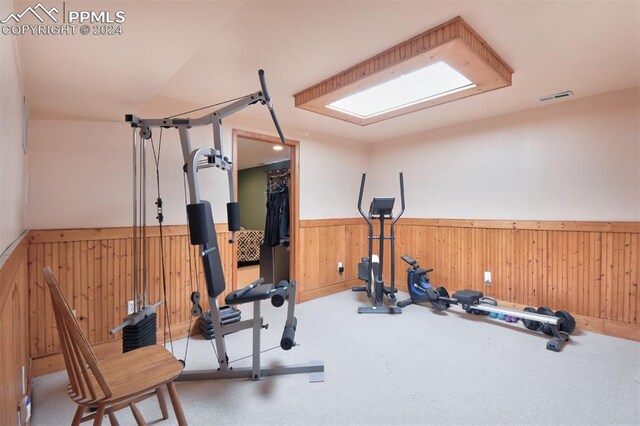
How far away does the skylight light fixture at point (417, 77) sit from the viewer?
6.20ft

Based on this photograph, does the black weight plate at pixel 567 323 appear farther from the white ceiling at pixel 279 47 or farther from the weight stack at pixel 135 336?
the weight stack at pixel 135 336

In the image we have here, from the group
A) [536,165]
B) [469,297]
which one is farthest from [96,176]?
[536,165]

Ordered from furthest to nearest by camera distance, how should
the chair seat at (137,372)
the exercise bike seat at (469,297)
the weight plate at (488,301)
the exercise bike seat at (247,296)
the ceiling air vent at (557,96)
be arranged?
1. the weight plate at (488,301)
2. the exercise bike seat at (469,297)
3. the ceiling air vent at (557,96)
4. the exercise bike seat at (247,296)
5. the chair seat at (137,372)

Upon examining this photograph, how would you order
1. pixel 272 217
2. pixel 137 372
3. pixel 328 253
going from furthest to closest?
pixel 272 217
pixel 328 253
pixel 137 372

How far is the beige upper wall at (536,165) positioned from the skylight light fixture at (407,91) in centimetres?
131

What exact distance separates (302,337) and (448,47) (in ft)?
8.63

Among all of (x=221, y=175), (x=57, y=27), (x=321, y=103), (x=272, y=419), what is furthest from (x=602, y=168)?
(x=57, y=27)

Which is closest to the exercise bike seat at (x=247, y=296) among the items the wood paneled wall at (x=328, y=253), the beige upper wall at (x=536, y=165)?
the wood paneled wall at (x=328, y=253)

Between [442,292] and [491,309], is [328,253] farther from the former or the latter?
[491,309]

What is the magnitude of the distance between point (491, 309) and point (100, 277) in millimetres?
3816

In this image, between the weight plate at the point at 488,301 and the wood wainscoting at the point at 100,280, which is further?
the weight plate at the point at 488,301

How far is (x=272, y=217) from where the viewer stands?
4.52m

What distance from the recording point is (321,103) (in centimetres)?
280

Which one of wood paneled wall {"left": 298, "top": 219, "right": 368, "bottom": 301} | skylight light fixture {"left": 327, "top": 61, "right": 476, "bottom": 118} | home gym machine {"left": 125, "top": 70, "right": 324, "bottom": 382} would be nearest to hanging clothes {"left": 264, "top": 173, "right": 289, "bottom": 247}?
wood paneled wall {"left": 298, "top": 219, "right": 368, "bottom": 301}
